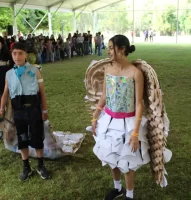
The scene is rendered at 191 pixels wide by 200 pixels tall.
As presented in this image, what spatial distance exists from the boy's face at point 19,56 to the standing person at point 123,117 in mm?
917

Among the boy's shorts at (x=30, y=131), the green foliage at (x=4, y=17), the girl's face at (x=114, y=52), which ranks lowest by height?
the boy's shorts at (x=30, y=131)

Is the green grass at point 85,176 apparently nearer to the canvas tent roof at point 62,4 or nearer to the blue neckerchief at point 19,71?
the blue neckerchief at point 19,71

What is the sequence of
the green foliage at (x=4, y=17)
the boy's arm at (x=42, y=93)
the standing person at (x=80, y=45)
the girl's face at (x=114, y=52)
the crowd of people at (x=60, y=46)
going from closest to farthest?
the girl's face at (x=114, y=52), the boy's arm at (x=42, y=93), the crowd of people at (x=60, y=46), the standing person at (x=80, y=45), the green foliage at (x=4, y=17)

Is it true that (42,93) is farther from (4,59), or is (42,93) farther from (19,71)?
(4,59)

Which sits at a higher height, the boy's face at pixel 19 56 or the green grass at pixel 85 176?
the boy's face at pixel 19 56

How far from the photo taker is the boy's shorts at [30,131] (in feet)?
9.47

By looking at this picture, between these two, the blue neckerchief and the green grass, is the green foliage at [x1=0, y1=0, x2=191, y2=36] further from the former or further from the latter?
the blue neckerchief

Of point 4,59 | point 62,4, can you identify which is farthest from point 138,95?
point 62,4

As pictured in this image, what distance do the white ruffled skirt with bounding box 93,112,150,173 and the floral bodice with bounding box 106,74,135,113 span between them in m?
0.09

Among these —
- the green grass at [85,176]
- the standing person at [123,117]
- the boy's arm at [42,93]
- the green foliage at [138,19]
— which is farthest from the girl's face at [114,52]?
the green foliage at [138,19]

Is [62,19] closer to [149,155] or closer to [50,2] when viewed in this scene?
[50,2]

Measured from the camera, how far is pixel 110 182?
114 inches

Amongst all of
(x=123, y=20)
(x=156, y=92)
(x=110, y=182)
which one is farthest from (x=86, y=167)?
(x=123, y=20)

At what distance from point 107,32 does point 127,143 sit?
36439mm
